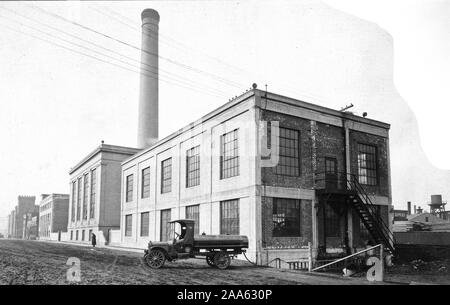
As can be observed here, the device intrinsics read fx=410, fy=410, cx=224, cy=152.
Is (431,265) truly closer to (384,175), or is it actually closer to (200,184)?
(384,175)

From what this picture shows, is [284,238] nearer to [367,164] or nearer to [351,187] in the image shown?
[351,187]

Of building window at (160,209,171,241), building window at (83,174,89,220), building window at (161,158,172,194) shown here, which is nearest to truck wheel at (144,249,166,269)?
building window at (160,209,171,241)

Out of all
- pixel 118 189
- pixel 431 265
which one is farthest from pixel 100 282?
pixel 118 189

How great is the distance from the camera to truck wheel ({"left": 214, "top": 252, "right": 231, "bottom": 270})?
17.1 m

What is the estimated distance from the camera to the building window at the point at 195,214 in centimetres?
2492

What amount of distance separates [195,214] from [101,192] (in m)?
21.9

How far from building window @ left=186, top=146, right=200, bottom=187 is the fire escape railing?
7.56 m

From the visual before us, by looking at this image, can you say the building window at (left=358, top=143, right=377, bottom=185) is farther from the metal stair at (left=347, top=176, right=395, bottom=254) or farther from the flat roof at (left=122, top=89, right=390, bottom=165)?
the flat roof at (left=122, top=89, right=390, bottom=165)

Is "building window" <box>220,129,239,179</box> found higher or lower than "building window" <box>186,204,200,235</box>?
higher

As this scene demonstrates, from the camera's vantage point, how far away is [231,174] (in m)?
22.2

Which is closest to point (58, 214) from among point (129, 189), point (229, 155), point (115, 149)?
point (115, 149)

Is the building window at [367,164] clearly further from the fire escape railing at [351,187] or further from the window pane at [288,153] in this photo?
the window pane at [288,153]

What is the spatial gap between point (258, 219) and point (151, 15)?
3481 centimetres

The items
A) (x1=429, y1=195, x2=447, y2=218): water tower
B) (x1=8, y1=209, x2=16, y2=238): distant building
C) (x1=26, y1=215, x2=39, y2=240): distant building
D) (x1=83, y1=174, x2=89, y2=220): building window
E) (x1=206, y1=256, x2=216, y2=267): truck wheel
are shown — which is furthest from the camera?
(x1=8, y1=209, x2=16, y2=238): distant building
